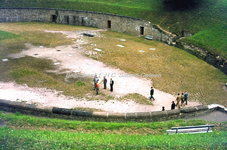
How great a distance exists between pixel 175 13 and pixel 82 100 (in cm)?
2169

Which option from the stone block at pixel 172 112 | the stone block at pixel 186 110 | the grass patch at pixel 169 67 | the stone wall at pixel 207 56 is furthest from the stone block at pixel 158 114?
the stone wall at pixel 207 56

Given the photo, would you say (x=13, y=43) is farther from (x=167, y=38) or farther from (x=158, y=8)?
(x=158, y=8)

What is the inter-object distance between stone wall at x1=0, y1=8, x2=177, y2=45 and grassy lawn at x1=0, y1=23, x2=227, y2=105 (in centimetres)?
245

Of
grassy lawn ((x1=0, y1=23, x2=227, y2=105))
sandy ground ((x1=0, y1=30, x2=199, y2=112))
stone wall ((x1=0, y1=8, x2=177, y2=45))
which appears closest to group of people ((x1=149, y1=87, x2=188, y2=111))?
sandy ground ((x1=0, y1=30, x2=199, y2=112))

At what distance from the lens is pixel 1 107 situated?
521 inches

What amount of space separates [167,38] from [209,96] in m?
13.4

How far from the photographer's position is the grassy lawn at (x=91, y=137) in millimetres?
→ 8492

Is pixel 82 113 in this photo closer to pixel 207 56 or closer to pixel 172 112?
pixel 172 112

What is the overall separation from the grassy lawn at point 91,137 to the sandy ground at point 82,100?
310 cm

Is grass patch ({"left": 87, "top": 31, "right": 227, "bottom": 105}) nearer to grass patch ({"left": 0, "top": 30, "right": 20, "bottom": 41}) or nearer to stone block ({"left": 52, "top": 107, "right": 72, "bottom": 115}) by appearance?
stone block ({"left": 52, "top": 107, "right": 72, "bottom": 115})

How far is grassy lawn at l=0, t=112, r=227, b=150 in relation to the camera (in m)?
8.49

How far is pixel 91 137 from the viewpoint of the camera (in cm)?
930

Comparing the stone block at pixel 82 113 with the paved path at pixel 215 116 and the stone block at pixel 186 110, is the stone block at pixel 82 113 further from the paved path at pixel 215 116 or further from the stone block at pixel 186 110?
the paved path at pixel 215 116

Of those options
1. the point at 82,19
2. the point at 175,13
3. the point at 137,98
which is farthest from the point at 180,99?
the point at 82,19
